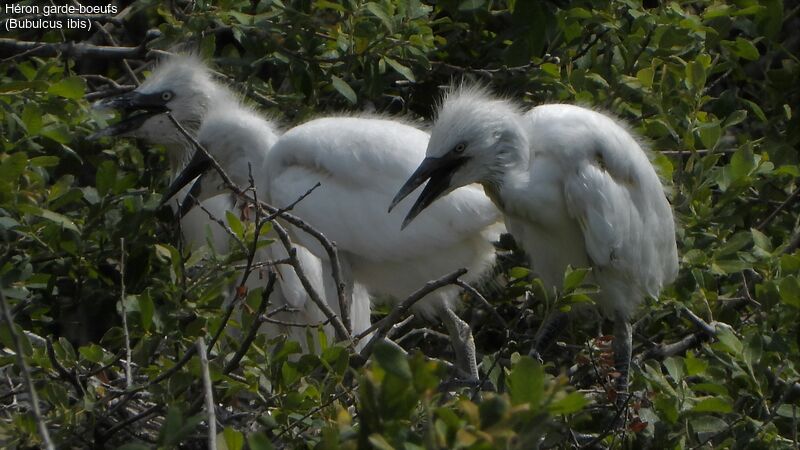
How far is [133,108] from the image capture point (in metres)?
4.24

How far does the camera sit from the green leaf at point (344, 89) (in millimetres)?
3713

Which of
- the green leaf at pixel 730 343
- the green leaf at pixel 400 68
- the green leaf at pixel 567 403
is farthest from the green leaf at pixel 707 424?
the green leaf at pixel 400 68

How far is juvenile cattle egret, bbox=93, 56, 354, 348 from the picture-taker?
4086 mm

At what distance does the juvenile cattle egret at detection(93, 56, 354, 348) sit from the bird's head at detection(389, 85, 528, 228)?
64cm

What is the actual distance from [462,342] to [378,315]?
2.25 feet

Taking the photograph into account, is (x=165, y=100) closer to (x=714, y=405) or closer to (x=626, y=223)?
(x=626, y=223)

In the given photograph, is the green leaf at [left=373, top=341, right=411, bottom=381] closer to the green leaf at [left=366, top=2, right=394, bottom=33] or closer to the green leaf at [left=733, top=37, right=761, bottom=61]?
the green leaf at [left=366, top=2, right=394, bottom=33]

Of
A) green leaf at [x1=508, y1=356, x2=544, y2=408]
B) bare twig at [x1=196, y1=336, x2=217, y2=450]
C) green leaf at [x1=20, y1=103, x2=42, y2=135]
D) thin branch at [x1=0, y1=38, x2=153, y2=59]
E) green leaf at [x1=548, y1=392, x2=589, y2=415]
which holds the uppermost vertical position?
green leaf at [x1=508, y1=356, x2=544, y2=408]

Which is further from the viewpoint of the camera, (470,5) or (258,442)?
(470,5)

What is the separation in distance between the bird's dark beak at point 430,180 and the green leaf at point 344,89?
44cm

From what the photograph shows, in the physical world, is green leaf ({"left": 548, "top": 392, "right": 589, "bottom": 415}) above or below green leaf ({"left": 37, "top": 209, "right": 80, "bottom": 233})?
above

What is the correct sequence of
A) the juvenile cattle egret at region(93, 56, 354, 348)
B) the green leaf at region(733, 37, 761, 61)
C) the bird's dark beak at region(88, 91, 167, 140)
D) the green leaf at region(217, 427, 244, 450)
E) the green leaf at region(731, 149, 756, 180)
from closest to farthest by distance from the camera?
the green leaf at region(217, 427, 244, 450)
the green leaf at region(731, 149, 756, 180)
the green leaf at region(733, 37, 761, 61)
the juvenile cattle egret at region(93, 56, 354, 348)
the bird's dark beak at region(88, 91, 167, 140)

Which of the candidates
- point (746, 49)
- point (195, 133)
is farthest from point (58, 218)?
point (746, 49)

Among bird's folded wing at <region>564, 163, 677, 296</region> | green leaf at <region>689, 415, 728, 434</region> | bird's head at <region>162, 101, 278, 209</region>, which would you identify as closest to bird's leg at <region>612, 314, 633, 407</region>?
bird's folded wing at <region>564, 163, 677, 296</region>
